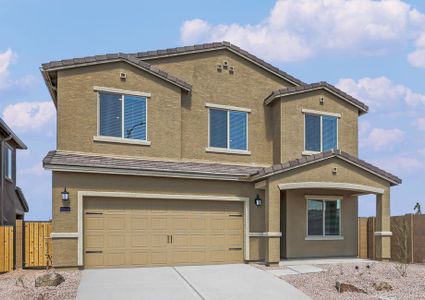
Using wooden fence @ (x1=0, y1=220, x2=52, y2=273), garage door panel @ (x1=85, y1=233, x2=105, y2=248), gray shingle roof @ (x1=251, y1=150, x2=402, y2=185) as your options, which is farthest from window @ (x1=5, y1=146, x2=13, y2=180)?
gray shingle roof @ (x1=251, y1=150, x2=402, y2=185)

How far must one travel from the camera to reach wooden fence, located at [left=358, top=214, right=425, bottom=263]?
1869 cm

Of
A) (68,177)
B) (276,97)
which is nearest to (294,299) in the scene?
(68,177)

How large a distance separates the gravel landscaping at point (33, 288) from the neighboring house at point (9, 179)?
809 cm

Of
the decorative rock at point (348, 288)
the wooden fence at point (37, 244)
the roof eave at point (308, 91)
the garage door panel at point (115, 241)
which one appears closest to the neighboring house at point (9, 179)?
the wooden fence at point (37, 244)

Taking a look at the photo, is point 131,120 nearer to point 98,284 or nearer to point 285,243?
point 98,284

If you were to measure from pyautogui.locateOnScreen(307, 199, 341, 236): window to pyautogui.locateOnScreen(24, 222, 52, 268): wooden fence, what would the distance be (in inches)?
404

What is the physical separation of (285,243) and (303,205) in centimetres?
177

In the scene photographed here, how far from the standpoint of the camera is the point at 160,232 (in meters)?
15.8

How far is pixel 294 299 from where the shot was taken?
37.1 ft

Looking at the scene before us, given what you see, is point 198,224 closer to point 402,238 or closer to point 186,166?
point 186,166

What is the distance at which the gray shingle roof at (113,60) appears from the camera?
15789 millimetres

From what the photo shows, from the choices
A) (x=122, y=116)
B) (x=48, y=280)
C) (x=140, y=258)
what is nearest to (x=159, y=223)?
(x=140, y=258)

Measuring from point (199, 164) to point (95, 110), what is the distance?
438 centimetres

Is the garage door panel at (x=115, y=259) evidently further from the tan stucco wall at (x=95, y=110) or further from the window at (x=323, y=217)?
the window at (x=323, y=217)
